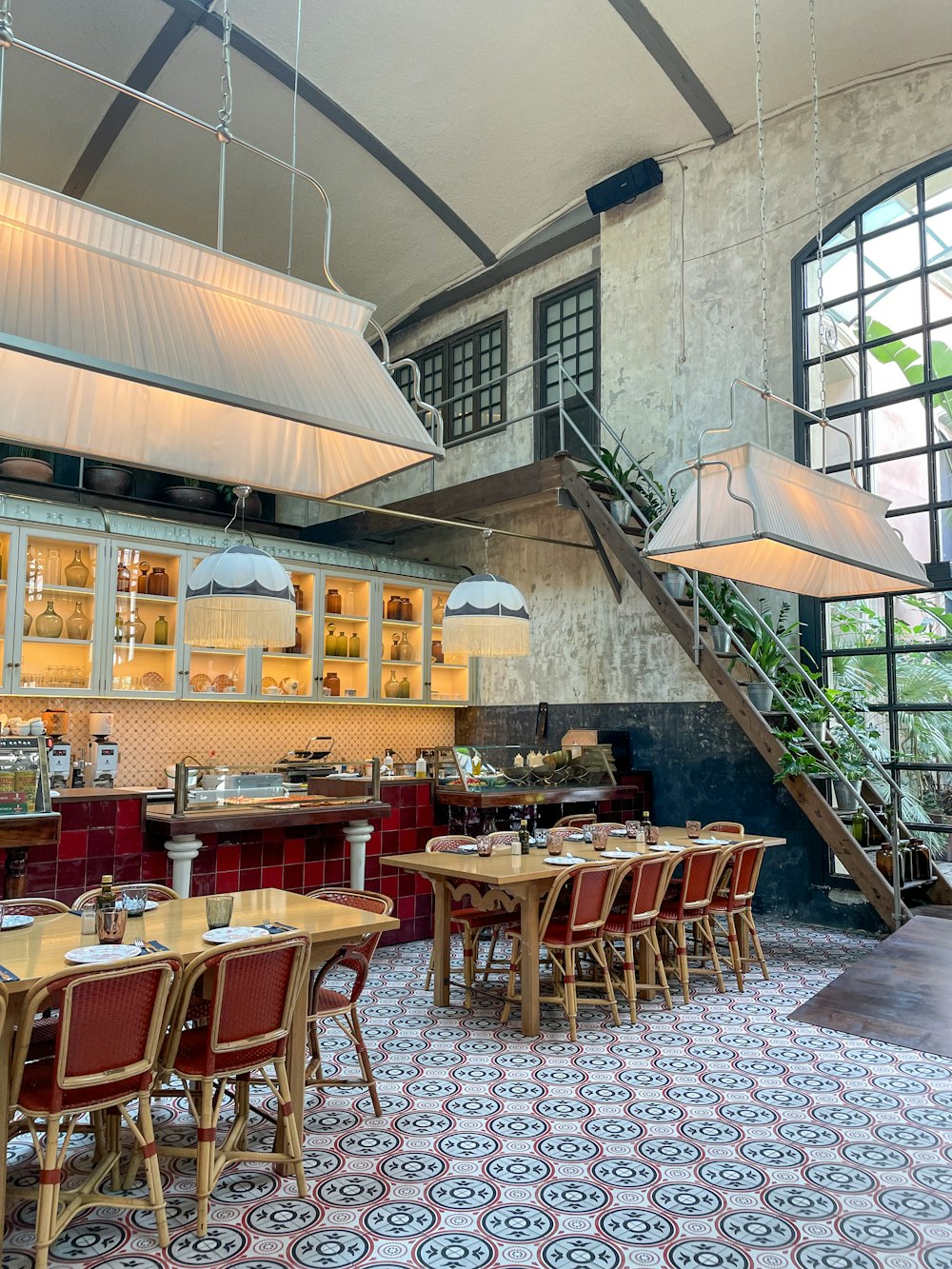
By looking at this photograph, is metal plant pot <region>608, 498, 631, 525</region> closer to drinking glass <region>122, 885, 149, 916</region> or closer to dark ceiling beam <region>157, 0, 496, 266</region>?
dark ceiling beam <region>157, 0, 496, 266</region>

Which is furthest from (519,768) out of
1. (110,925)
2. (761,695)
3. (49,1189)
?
(49,1189)

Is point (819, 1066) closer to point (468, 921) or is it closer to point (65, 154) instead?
point (468, 921)

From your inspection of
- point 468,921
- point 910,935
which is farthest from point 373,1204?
point 468,921

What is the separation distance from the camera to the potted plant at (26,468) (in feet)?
28.1

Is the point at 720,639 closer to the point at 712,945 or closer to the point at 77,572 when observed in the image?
the point at 712,945

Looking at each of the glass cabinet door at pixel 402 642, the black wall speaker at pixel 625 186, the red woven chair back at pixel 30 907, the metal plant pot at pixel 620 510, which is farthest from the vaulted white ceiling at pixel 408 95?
the red woven chair back at pixel 30 907

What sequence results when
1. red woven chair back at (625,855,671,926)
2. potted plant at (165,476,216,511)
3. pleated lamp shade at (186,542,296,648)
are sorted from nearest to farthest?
red woven chair back at (625,855,671,926), pleated lamp shade at (186,542,296,648), potted plant at (165,476,216,511)

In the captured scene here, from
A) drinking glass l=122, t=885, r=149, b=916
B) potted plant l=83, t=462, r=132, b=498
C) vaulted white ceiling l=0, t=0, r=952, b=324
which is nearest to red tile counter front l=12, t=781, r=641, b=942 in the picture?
drinking glass l=122, t=885, r=149, b=916

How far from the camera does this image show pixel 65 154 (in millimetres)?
8844

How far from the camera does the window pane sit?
762cm

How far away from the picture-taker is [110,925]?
345cm

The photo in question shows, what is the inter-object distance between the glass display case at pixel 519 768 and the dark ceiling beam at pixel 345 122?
5723mm

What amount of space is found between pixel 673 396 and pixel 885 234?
2218 mm

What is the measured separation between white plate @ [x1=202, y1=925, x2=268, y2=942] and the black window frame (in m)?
7.28
